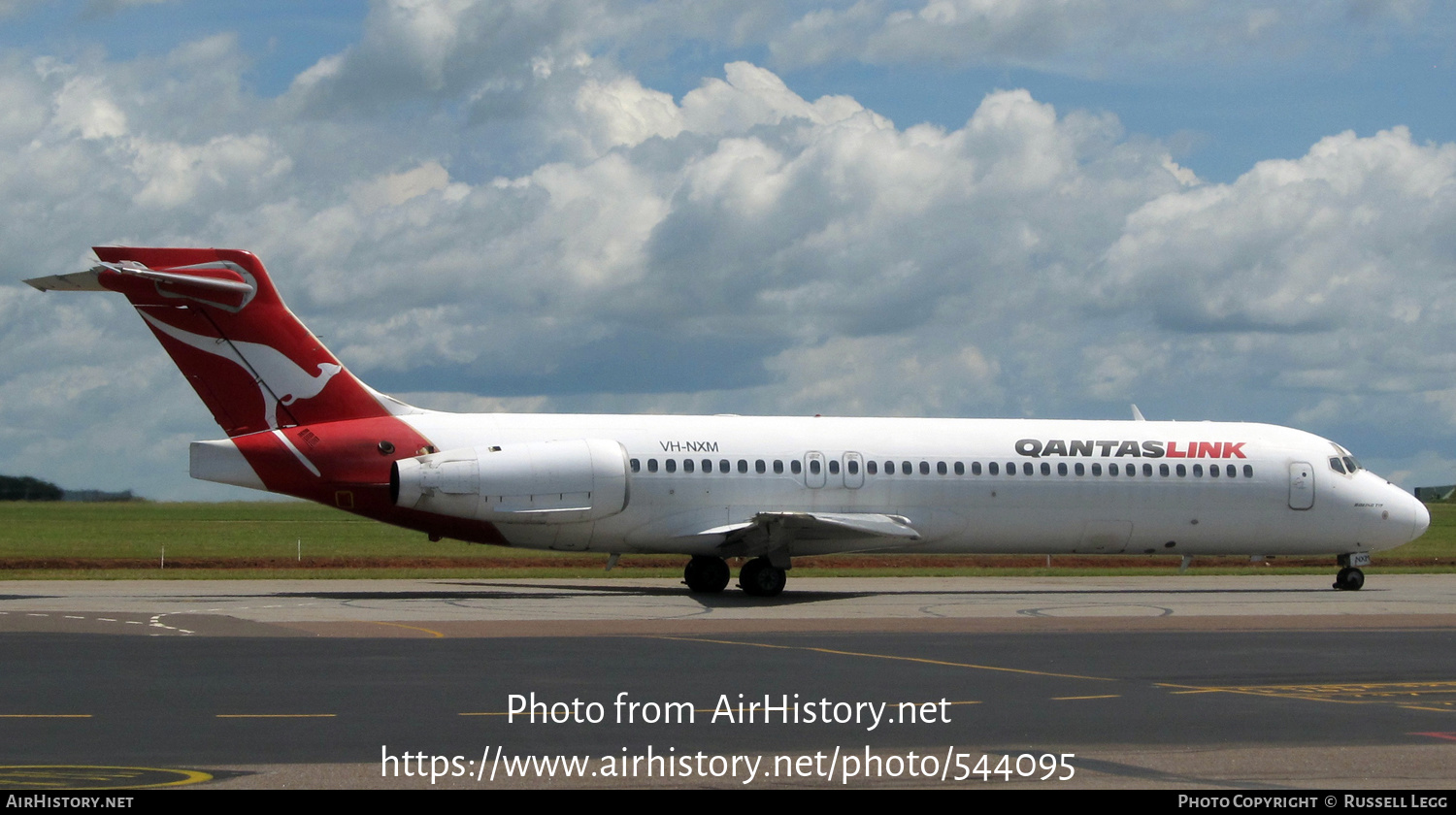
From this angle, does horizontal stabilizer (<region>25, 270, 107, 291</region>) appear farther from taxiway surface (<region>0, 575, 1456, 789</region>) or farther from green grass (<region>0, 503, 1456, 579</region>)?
green grass (<region>0, 503, 1456, 579</region>)

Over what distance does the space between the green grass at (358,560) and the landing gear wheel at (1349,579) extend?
768 cm

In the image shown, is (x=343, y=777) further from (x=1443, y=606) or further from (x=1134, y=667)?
(x=1443, y=606)

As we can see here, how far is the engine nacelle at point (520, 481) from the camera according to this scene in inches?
1096

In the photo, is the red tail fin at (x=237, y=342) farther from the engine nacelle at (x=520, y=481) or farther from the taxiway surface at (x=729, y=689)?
the taxiway surface at (x=729, y=689)

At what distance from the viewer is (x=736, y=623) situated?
914 inches

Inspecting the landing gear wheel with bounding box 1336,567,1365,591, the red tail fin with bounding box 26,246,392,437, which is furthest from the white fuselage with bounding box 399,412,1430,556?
the red tail fin with bounding box 26,246,392,437

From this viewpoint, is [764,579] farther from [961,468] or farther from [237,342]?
[237,342]

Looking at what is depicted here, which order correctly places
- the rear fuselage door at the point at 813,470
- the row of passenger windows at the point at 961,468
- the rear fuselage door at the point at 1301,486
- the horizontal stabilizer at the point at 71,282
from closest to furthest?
1. the horizontal stabilizer at the point at 71,282
2. the row of passenger windows at the point at 961,468
3. the rear fuselage door at the point at 813,470
4. the rear fuselage door at the point at 1301,486

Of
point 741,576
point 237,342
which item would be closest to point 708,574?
point 741,576

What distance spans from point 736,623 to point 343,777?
13.6 metres

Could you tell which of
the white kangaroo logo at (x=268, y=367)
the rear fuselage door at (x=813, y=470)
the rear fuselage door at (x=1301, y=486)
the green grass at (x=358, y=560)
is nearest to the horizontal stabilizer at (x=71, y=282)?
the white kangaroo logo at (x=268, y=367)
